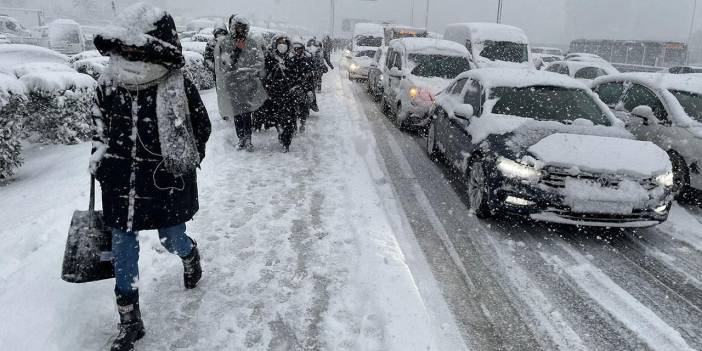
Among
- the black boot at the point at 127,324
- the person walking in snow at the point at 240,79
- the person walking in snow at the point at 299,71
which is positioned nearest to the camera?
the black boot at the point at 127,324

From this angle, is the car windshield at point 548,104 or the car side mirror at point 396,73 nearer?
the car windshield at point 548,104

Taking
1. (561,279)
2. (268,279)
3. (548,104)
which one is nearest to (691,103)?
(548,104)

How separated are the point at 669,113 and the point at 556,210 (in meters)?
3.52

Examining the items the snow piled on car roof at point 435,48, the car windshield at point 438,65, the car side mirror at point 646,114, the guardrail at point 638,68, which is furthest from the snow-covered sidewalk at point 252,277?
the guardrail at point 638,68

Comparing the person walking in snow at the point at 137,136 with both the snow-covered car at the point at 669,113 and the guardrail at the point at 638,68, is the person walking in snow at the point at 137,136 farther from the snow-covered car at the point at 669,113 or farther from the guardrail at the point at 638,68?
the guardrail at the point at 638,68

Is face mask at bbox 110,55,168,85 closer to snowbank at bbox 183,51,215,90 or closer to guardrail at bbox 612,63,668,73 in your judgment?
snowbank at bbox 183,51,215,90

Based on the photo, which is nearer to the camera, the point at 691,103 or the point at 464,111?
the point at 464,111

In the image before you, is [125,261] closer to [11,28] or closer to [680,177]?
[680,177]

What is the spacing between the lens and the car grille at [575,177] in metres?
4.88

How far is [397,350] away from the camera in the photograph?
3.15m

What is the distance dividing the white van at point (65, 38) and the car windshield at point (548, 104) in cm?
2543

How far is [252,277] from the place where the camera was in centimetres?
400

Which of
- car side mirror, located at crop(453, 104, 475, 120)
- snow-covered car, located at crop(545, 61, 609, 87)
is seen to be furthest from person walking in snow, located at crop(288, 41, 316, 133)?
snow-covered car, located at crop(545, 61, 609, 87)

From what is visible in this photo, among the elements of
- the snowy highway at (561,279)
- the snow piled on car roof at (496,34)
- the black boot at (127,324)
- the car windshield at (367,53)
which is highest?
the snow piled on car roof at (496,34)
